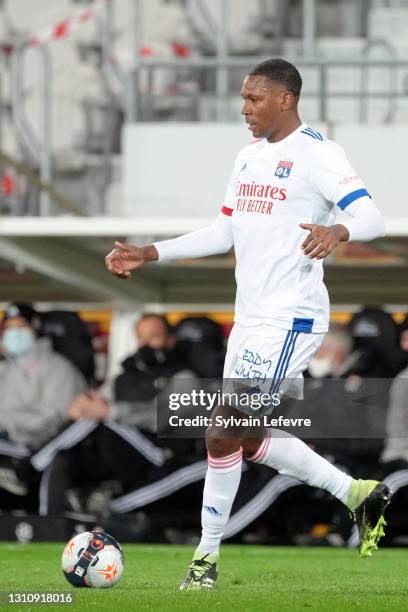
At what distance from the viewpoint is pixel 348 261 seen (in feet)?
46.9

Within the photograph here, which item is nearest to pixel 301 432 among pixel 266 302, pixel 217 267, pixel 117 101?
pixel 266 302

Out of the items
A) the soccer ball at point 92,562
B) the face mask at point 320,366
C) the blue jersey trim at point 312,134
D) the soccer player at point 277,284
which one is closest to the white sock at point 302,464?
the soccer player at point 277,284

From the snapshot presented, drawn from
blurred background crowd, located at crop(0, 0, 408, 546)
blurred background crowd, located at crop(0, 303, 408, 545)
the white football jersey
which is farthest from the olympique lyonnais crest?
blurred background crowd, located at crop(0, 303, 408, 545)

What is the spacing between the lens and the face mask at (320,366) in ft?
43.8

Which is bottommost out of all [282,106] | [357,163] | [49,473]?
[49,473]

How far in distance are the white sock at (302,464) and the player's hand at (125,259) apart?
0.92m

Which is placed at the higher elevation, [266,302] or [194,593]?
[266,302]

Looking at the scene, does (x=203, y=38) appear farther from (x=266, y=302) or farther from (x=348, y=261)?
(x=266, y=302)

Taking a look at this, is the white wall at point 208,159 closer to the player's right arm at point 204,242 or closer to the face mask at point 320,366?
the face mask at point 320,366

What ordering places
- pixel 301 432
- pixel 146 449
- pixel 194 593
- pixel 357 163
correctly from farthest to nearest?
pixel 357 163
pixel 146 449
pixel 301 432
pixel 194 593

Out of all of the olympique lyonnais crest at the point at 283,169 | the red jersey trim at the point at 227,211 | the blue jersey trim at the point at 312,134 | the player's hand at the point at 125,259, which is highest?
the blue jersey trim at the point at 312,134

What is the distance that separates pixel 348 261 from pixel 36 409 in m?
2.84

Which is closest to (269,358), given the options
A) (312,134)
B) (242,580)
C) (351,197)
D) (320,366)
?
(351,197)

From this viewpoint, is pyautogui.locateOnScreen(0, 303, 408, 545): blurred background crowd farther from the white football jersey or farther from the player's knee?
the player's knee
